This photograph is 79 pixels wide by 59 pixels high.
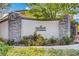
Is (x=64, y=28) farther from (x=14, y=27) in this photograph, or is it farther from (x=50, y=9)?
(x=14, y=27)

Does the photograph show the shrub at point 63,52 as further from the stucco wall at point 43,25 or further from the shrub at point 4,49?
the shrub at point 4,49

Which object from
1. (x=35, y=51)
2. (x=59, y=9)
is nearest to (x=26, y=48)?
(x=35, y=51)

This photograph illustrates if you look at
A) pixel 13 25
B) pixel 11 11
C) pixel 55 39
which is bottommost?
pixel 55 39

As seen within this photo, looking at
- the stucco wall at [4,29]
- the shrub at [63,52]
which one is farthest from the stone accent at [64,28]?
the stucco wall at [4,29]

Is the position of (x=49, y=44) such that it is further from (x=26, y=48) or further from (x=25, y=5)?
(x=25, y=5)

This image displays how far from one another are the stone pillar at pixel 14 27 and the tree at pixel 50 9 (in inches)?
5.4

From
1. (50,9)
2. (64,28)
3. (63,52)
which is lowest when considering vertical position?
(63,52)

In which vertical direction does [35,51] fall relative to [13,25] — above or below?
below

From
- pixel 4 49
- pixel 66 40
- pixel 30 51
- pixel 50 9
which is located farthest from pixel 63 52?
pixel 4 49

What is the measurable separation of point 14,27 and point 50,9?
1.12ft

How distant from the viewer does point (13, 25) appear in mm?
1409

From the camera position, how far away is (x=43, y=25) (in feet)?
4.64

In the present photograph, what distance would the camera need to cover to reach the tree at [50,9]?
4.64 ft

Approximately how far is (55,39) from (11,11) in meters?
0.44
